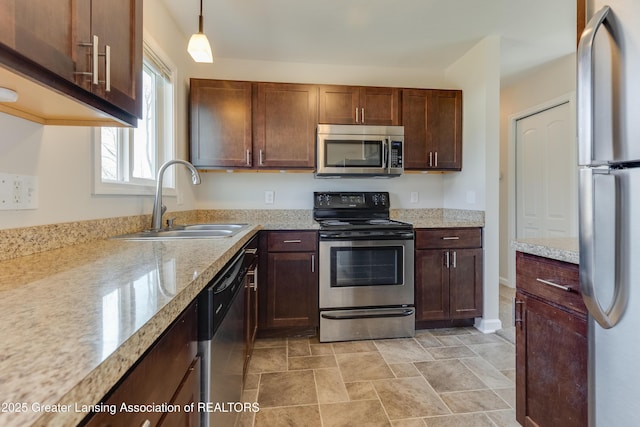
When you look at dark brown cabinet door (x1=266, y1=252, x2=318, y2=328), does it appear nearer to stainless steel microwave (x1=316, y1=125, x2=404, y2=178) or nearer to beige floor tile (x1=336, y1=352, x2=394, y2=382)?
beige floor tile (x1=336, y1=352, x2=394, y2=382)

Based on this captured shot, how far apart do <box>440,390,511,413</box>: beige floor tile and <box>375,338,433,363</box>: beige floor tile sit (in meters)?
0.40

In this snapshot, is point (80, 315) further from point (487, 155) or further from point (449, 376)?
point (487, 155)

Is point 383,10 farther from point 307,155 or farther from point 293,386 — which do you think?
point 293,386

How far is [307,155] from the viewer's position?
2.66m

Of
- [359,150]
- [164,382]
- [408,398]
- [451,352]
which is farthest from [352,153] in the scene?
[164,382]

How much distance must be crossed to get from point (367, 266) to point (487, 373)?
1.04 metres

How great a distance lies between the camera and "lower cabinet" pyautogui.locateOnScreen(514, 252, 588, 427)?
101cm

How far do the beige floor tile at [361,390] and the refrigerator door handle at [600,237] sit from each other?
1237mm

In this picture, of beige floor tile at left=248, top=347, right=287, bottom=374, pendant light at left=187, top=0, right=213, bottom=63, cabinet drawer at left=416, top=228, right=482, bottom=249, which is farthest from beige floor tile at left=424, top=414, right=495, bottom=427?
pendant light at left=187, top=0, right=213, bottom=63

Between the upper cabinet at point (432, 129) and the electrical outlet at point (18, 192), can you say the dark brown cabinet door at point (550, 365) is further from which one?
the electrical outlet at point (18, 192)

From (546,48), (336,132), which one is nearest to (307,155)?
(336,132)

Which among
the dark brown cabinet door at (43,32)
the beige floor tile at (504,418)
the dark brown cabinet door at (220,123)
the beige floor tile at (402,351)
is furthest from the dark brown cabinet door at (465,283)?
the dark brown cabinet door at (43,32)

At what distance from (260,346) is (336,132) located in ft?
6.14

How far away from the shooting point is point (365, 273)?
7.86ft
